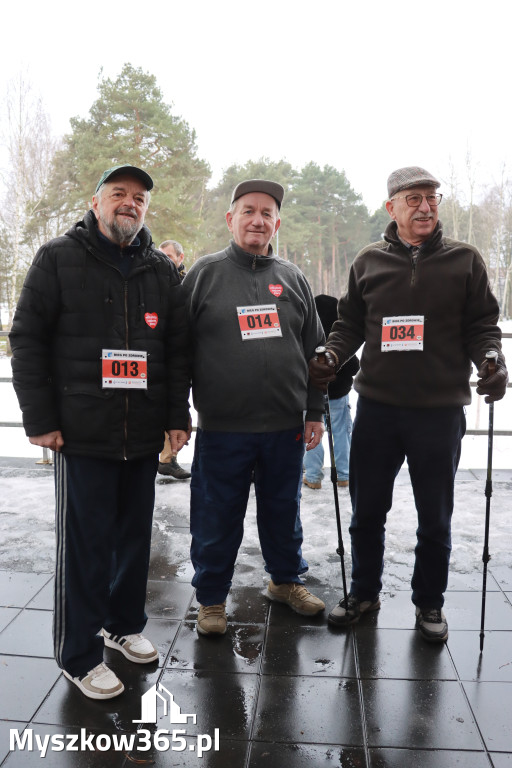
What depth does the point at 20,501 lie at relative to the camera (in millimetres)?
4312

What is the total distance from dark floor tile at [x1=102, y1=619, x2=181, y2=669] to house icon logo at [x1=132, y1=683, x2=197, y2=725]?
0.64ft

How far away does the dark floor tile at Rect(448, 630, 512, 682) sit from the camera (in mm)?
2320

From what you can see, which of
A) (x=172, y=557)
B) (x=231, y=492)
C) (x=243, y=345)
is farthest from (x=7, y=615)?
(x=243, y=345)

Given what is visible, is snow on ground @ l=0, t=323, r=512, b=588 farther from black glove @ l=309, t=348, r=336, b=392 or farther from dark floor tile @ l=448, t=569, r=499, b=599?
black glove @ l=309, t=348, r=336, b=392

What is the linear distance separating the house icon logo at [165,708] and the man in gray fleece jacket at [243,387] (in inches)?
17.2

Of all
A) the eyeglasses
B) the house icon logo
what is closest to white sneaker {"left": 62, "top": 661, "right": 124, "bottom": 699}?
the house icon logo

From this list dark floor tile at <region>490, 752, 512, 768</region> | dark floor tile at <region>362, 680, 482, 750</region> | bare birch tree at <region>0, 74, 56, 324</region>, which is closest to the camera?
dark floor tile at <region>490, 752, 512, 768</region>

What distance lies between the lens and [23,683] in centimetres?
224

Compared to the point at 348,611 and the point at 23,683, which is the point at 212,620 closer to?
the point at 348,611

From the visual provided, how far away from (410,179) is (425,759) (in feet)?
6.76

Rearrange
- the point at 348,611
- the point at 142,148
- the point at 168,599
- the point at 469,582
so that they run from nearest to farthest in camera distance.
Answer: the point at 348,611 → the point at 168,599 → the point at 469,582 → the point at 142,148

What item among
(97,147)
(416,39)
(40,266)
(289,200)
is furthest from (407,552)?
(416,39)

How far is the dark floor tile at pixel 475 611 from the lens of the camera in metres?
2.70

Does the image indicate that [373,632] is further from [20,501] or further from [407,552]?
[20,501]
